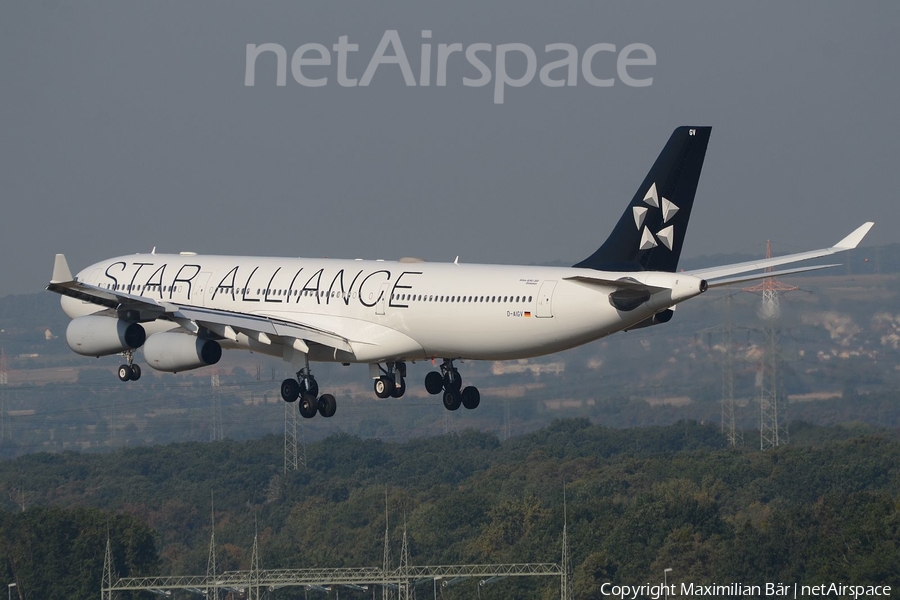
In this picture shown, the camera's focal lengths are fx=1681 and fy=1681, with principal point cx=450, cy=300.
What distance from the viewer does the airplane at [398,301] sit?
5884 cm

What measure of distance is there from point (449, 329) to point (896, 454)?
421ft

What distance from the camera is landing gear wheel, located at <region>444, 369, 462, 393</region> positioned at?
67.6 meters

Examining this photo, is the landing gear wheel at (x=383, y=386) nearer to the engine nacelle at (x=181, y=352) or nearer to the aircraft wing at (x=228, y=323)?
the aircraft wing at (x=228, y=323)

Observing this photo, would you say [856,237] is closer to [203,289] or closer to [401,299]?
[401,299]

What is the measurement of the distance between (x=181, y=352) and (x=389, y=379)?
823cm

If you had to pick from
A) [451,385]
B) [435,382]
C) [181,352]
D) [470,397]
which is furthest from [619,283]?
[181,352]

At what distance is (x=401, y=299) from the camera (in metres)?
63.7

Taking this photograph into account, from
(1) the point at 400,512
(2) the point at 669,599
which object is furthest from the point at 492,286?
(1) the point at 400,512

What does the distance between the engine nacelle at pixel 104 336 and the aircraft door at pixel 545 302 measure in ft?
55.0

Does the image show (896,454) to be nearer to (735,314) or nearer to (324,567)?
(735,314)

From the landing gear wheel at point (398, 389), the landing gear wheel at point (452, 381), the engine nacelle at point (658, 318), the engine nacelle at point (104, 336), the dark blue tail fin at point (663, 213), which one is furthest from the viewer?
the landing gear wheel at point (452, 381)

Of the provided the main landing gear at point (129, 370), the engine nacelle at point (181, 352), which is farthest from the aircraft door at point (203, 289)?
the engine nacelle at point (181, 352)

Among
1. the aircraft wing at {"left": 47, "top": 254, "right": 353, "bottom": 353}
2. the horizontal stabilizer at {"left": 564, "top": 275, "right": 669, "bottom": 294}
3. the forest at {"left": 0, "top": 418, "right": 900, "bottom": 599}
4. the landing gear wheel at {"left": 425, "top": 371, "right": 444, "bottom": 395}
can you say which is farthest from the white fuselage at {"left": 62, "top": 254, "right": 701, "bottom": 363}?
the forest at {"left": 0, "top": 418, "right": 900, "bottom": 599}

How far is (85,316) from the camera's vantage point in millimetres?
67750
